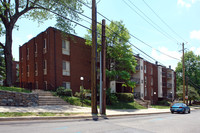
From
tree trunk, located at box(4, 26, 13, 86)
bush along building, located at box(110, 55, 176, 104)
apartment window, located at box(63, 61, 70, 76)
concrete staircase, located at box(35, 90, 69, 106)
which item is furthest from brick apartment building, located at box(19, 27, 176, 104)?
bush along building, located at box(110, 55, 176, 104)

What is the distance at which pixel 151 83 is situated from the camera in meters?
42.4

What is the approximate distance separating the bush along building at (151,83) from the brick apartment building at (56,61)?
726 centimetres

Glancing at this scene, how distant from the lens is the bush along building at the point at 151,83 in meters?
35.8

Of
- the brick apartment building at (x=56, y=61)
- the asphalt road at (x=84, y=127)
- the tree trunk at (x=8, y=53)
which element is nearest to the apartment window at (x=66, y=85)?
the brick apartment building at (x=56, y=61)

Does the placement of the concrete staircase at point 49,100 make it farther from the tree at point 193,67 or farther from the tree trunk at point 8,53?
the tree at point 193,67

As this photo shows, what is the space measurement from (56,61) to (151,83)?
2771cm

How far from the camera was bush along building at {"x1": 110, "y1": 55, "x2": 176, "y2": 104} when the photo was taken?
35.8m

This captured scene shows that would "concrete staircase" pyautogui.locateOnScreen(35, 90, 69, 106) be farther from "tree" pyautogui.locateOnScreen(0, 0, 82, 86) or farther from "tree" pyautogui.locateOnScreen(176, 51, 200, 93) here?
"tree" pyautogui.locateOnScreen(176, 51, 200, 93)

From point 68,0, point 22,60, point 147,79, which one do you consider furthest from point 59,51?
point 147,79

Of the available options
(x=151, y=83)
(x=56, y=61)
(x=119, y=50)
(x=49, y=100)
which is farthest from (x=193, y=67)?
(x=49, y=100)

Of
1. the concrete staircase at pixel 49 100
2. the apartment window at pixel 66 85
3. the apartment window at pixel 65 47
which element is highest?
the apartment window at pixel 65 47

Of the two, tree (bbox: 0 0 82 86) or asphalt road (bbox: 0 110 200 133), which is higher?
tree (bbox: 0 0 82 86)

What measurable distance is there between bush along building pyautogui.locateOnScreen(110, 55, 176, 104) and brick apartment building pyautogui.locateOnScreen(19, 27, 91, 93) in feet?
23.8

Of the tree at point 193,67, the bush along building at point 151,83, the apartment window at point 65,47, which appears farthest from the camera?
the tree at point 193,67
